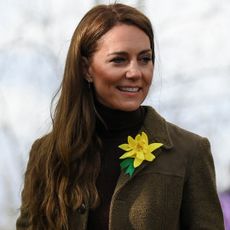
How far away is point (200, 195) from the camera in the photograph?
1639mm

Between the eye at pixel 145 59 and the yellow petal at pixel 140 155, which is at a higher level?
the eye at pixel 145 59

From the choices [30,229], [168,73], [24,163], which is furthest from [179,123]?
[30,229]

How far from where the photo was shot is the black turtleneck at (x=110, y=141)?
1.65 metres

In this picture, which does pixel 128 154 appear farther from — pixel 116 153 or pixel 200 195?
pixel 200 195

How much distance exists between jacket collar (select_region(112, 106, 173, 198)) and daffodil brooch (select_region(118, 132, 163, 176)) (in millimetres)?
14

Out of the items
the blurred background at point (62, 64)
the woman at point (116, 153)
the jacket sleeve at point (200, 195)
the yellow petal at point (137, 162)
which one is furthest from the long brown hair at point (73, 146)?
the blurred background at point (62, 64)

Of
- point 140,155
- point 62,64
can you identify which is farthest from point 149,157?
point 62,64

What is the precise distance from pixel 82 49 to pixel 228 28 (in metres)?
0.82

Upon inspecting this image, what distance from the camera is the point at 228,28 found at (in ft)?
7.56

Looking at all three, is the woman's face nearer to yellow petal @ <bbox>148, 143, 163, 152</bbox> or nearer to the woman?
the woman

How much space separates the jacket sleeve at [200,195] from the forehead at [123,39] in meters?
0.35

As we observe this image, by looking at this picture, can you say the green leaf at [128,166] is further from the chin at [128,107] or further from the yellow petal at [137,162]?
the chin at [128,107]

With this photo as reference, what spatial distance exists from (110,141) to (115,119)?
8 centimetres

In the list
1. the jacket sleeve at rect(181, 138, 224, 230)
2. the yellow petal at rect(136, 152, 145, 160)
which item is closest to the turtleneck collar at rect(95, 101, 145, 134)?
the yellow petal at rect(136, 152, 145, 160)
